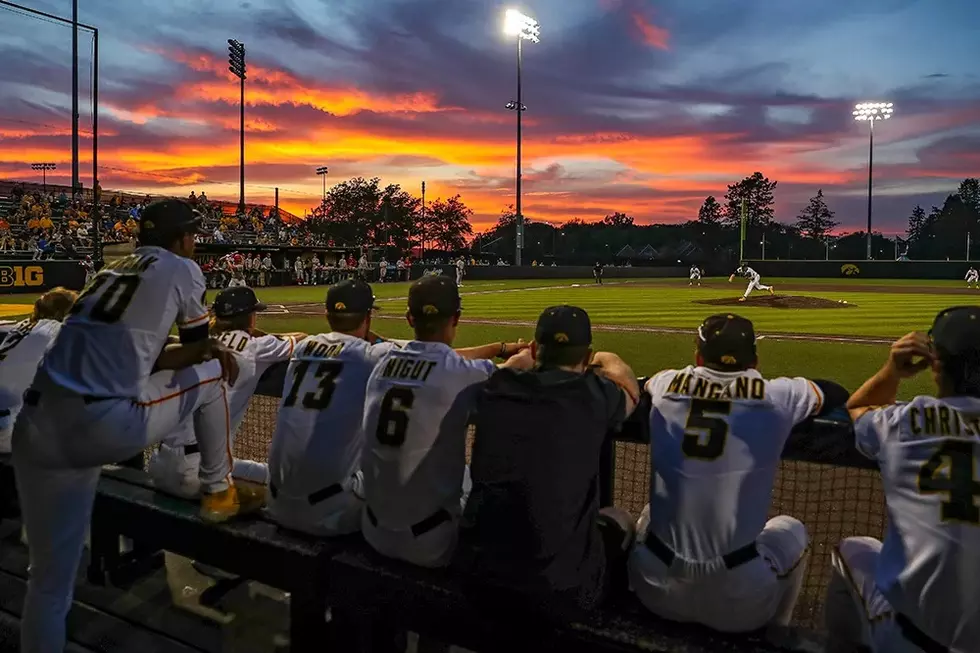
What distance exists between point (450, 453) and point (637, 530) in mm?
867

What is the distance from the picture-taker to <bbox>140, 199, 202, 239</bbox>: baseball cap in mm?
Answer: 3092

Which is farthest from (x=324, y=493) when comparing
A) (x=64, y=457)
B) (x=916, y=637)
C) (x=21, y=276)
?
(x=21, y=276)

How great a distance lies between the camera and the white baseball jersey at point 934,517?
207 centimetres

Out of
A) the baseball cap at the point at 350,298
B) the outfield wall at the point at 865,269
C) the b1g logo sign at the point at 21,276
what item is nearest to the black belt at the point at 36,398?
the baseball cap at the point at 350,298

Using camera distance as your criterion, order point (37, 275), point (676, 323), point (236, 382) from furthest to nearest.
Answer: point (37, 275) → point (676, 323) → point (236, 382)

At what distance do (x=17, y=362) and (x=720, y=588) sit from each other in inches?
154

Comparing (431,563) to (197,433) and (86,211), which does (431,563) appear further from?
(86,211)

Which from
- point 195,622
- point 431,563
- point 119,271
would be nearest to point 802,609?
point 431,563

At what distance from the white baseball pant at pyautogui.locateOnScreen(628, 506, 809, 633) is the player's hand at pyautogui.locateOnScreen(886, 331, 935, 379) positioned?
2.61ft

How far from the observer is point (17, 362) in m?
4.06

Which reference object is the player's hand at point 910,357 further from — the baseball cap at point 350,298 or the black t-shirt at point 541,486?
the baseball cap at point 350,298

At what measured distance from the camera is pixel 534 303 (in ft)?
78.0

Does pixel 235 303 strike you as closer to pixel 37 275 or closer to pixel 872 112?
pixel 37 275

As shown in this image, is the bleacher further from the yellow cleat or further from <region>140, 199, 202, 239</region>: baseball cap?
<region>140, 199, 202, 239</region>: baseball cap
